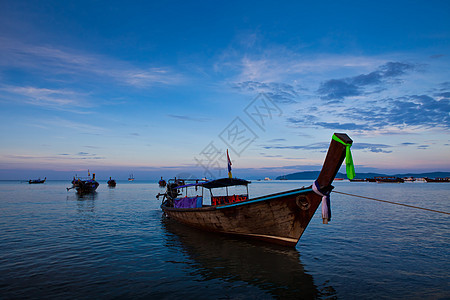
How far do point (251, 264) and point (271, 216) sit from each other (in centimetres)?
244

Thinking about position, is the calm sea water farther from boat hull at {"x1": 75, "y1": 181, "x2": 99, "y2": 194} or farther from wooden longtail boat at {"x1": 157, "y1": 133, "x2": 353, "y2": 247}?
boat hull at {"x1": 75, "y1": 181, "x2": 99, "y2": 194}

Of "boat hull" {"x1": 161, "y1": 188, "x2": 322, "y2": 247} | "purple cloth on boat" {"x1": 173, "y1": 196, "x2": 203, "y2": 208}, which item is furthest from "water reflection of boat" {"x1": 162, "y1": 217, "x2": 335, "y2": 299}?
"purple cloth on boat" {"x1": 173, "y1": 196, "x2": 203, "y2": 208}

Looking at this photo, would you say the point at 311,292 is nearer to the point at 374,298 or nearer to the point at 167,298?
the point at 374,298

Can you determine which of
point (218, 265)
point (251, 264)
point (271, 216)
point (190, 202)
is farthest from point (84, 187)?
point (251, 264)

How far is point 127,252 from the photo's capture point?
478 inches

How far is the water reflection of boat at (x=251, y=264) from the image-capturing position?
7.93 metres

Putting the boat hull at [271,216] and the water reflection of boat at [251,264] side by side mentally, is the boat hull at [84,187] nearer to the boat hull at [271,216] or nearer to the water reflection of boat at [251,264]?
the water reflection of boat at [251,264]

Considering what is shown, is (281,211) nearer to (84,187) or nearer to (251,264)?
(251,264)

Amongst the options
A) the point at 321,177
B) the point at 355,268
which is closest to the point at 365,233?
the point at 355,268

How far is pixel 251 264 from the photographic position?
10.1 meters

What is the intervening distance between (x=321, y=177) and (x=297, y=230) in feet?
9.83

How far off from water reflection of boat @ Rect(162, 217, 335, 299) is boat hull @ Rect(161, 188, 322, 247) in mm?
621

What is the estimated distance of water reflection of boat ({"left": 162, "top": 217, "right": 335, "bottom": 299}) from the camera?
7.93 m

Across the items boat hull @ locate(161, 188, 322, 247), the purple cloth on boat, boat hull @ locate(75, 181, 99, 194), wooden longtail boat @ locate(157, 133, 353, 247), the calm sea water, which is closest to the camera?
the calm sea water
